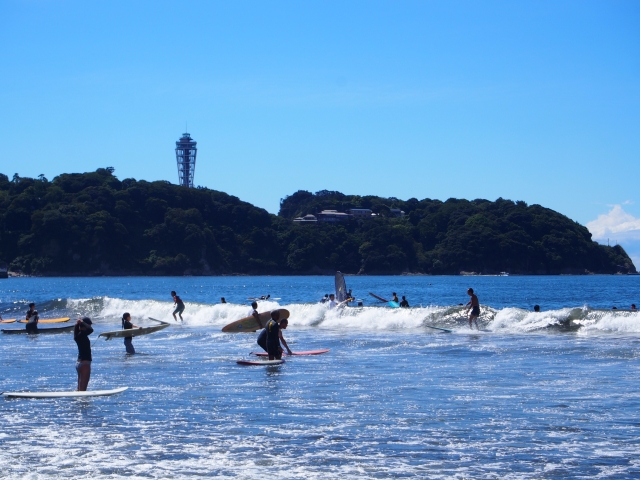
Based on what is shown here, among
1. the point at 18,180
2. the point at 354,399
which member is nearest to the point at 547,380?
the point at 354,399

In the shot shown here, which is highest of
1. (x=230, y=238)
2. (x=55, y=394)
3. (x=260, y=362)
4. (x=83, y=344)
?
(x=230, y=238)

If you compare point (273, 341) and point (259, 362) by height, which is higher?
point (273, 341)

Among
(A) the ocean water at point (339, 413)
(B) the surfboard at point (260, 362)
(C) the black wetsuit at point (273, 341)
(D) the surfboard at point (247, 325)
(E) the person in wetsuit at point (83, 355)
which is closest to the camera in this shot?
(A) the ocean water at point (339, 413)

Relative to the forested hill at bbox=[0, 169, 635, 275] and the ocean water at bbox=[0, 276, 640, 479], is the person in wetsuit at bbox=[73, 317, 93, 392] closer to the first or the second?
the ocean water at bbox=[0, 276, 640, 479]

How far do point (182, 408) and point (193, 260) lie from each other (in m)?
155

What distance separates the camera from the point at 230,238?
171 metres

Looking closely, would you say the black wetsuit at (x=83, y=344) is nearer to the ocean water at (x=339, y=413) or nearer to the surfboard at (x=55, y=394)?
the surfboard at (x=55, y=394)

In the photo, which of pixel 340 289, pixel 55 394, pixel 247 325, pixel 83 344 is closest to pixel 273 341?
pixel 83 344

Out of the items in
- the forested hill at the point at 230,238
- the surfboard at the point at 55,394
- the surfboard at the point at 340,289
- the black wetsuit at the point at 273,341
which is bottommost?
the surfboard at the point at 55,394

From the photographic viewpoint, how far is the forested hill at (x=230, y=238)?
152000 millimetres

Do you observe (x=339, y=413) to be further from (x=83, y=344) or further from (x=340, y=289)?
(x=340, y=289)

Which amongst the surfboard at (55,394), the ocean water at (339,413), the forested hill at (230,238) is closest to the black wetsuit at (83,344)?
the surfboard at (55,394)

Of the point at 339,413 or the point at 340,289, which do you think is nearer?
the point at 339,413

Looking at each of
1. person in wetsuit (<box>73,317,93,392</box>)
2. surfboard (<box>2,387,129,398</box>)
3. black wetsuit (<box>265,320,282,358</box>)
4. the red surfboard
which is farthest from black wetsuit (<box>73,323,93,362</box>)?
black wetsuit (<box>265,320,282,358</box>)
